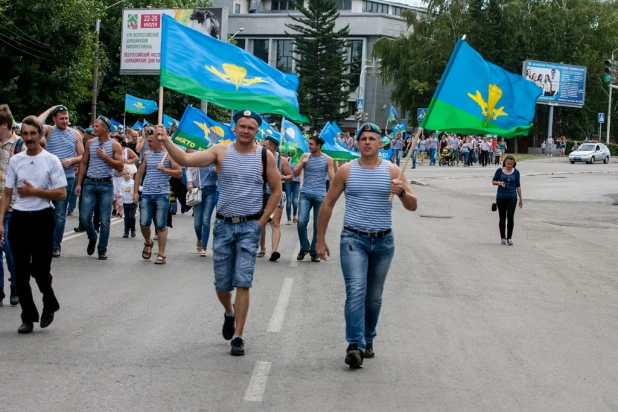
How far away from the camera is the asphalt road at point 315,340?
618cm

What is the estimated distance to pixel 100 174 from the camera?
12875 millimetres

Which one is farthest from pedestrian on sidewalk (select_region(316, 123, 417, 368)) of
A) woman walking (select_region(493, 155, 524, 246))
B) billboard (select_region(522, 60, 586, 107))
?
billboard (select_region(522, 60, 586, 107))

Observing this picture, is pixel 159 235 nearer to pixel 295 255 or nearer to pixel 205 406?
pixel 295 255

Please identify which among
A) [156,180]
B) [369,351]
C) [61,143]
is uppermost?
[61,143]

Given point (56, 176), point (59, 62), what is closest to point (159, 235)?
point (56, 176)

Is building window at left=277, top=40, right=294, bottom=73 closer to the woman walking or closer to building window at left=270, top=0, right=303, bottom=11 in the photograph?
building window at left=270, top=0, right=303, bottom=11

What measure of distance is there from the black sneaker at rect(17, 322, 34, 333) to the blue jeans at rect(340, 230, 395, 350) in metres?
2.71

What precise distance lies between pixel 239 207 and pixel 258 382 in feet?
5.26

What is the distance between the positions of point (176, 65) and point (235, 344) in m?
3.35

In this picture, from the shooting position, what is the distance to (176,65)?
9.45 meters

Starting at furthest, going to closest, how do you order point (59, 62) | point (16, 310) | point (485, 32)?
point (485, 32) → point (59, 62) → point (16, 310)

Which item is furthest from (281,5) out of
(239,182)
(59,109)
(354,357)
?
(354,357)

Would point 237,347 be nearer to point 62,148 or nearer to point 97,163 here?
point 97,163

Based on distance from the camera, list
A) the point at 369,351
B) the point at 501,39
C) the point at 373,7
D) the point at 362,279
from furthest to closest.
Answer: the point at 373,7, the point at 501,39, the point at 369,351, the point at 362,279
